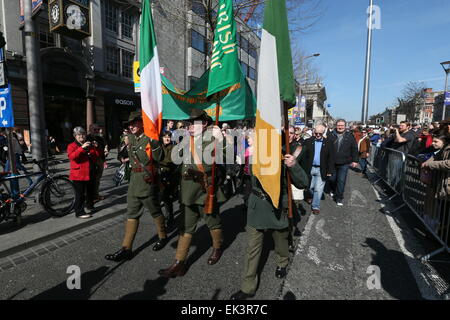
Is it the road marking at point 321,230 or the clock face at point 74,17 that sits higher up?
the clock face at point 74,17

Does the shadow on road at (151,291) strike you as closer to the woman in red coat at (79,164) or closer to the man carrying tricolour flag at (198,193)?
the man carrying tricolour flag at (198,193)

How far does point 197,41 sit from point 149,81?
20.6 metres

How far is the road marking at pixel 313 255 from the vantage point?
3.31 metres

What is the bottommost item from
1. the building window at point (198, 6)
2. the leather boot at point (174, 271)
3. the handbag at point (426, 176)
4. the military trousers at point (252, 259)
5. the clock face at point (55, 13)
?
the leather boot at point (174, 271)

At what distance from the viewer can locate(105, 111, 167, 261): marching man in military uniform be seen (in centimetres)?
330

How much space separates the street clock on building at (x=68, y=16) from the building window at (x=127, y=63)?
22.7 feet

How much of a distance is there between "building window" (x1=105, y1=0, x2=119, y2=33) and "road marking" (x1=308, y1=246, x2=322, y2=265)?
57.6 feet

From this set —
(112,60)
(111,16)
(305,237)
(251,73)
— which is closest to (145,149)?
(305,237)

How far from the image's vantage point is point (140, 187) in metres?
3.34

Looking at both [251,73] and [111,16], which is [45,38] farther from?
[251,73]

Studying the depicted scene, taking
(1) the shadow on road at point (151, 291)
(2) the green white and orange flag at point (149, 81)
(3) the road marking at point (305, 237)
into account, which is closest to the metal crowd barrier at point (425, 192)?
(3) the road marking at point (305, 237)

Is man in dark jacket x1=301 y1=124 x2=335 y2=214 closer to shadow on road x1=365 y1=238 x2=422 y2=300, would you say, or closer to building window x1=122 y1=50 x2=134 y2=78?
shadow on road x1=365 y1=238 x2=422 y2=300

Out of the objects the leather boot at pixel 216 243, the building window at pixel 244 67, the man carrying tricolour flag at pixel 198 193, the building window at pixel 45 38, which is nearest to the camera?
the man carrying tricolour flag at pixel 198 193
